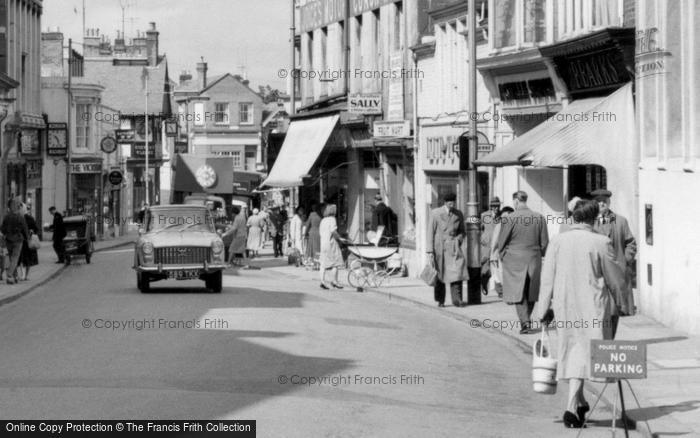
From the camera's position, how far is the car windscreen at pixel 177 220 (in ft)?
93.6

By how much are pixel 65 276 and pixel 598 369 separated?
29035mm

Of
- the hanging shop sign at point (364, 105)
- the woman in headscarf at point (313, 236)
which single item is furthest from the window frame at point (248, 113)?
the hanging shop sign at point (364, 105)

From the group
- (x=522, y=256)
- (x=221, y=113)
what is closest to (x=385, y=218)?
(x=522, y=256)

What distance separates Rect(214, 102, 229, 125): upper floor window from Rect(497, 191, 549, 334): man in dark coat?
3552 inches

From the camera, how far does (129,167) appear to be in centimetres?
9812

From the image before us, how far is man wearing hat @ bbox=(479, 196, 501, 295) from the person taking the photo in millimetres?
26750

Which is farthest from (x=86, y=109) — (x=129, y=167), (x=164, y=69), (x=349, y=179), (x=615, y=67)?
(x=615, y=67)

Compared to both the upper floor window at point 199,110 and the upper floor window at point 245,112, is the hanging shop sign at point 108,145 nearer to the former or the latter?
the upper floor window at point 199,110

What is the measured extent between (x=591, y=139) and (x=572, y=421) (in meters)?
12.9

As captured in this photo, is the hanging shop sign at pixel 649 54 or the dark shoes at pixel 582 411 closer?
the dark shoes at pixel 582 411

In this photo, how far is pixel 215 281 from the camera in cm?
2777

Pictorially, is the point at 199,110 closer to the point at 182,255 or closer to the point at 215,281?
the point at 215,281

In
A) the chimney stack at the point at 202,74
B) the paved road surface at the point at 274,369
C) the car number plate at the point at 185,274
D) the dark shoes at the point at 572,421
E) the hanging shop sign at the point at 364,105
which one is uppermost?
the chimney stack at the point at 202,74

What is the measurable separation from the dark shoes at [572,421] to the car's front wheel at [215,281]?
16754mm
